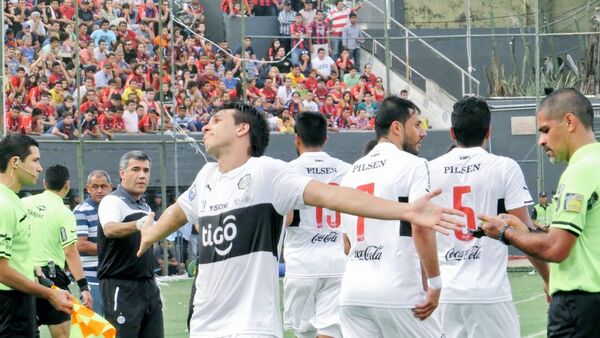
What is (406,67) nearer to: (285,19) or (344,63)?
(344,63)

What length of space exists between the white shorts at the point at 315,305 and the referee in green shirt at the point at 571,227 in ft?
16.6

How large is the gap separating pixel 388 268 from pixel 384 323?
0.37 m

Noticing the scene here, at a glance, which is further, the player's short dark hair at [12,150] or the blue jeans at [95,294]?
the blue jeans at [95,294]

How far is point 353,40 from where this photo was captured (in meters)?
31.7

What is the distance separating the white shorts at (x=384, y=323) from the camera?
8.40 meters

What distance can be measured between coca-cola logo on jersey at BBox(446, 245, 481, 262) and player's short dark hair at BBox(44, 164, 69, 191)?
5664 millimetres

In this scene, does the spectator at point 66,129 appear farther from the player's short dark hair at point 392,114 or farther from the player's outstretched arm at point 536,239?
the player's outstretched arm at point 536,239

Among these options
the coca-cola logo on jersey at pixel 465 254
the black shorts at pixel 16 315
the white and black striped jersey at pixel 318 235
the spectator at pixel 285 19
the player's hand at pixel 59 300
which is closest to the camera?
the coca-cola logo on jersey at pixel 465 254

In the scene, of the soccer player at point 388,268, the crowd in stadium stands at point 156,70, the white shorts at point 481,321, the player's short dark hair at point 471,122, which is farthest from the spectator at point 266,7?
the soccer player at point 388,268

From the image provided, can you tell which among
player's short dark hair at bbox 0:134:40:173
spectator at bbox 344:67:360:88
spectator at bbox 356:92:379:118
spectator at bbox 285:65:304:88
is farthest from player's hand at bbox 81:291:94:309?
spectator at bbox 344:67:360:88

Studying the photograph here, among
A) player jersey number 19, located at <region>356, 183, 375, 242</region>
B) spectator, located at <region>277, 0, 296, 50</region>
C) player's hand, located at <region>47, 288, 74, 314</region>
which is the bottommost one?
player's hand, located at <region>47, 288, 74, 314</region>

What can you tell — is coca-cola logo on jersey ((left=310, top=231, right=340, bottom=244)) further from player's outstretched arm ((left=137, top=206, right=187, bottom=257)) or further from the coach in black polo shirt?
player's outstretched arm ((left=137, top=206, right=187, bottom=257))

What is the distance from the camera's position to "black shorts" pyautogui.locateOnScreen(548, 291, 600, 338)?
670 cm

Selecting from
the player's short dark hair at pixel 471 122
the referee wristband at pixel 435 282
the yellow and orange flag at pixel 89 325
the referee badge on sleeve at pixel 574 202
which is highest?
the player's short dark hair at pixel 471 122
